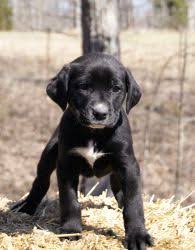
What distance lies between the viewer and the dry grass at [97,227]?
401 cm

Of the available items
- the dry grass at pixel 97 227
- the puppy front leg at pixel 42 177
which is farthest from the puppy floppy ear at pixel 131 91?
the dry grass at pixel 97 227

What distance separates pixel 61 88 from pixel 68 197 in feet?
2.59

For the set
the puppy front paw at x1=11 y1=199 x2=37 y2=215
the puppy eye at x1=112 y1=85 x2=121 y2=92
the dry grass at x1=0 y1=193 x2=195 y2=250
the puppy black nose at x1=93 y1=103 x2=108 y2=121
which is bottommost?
the puppy front paw at x1=11 y1=199 x2=37 y2=215

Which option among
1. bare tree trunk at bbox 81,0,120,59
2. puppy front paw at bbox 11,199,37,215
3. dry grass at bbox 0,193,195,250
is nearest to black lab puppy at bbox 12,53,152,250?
A: dry grass at bbox 0,193,195,250

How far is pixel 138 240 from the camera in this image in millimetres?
4031

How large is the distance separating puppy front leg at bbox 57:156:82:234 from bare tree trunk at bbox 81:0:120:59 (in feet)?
10.8

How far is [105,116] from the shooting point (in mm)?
3904

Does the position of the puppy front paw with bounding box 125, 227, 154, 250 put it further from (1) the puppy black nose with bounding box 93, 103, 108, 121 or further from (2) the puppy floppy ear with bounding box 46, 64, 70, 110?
(2) the puppy floppy ear with bounding box 46, 64, 70, 110

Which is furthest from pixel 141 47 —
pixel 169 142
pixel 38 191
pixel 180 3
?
pixel 180 3

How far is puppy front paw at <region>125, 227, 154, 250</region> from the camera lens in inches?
158

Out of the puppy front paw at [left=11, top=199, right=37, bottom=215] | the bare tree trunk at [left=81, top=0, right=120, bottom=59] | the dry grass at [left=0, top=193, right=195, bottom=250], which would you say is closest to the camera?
the dry grass at [left=0, top=193, right=195, bottom=250]

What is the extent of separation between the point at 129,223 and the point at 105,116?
78 centimetres

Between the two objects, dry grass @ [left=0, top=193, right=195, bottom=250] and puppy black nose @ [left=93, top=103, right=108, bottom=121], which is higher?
puppy black nose @ [left=93, top=103, right=108, bottom=121]

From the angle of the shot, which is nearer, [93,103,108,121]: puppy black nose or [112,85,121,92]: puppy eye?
[93,103,108,121]: puppy black nose
